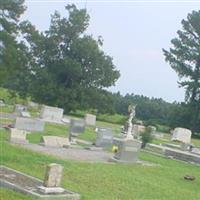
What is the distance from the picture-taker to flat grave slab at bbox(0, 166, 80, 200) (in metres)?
9.72

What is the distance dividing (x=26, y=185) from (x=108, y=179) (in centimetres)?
335

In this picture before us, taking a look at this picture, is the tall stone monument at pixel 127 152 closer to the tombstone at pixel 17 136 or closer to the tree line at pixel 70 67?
the tombstone at pixel 17 136

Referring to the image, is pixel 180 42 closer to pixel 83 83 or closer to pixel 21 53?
pixel 83 83

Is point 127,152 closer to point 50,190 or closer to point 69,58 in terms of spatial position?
point 50,190

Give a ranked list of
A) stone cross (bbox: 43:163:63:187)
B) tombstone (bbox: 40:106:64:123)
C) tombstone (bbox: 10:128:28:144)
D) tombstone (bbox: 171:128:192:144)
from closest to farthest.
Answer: stone cross (bbox: 43:163:63:187)
tombstone (bbox: 10:128:28:144)
tombstone (bbox: 171:128:192:144)
tombstone (bbox: 40:106:64:123)

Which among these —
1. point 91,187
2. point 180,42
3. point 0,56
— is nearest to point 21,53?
point 0,56

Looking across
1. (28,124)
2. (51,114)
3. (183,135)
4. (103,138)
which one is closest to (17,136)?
(28,124)

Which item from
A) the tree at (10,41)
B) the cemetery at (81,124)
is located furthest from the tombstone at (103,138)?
the tree at (10,41)

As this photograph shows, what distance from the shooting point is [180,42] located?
4919cm

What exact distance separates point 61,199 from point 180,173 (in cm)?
828

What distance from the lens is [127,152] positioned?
17875 mm

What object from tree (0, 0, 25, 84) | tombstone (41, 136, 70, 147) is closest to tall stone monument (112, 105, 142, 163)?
tombstone (41, 136, 70, 147)

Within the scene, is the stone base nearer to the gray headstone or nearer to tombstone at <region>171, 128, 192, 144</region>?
the gray headstone

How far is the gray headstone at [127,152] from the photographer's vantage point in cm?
1777
